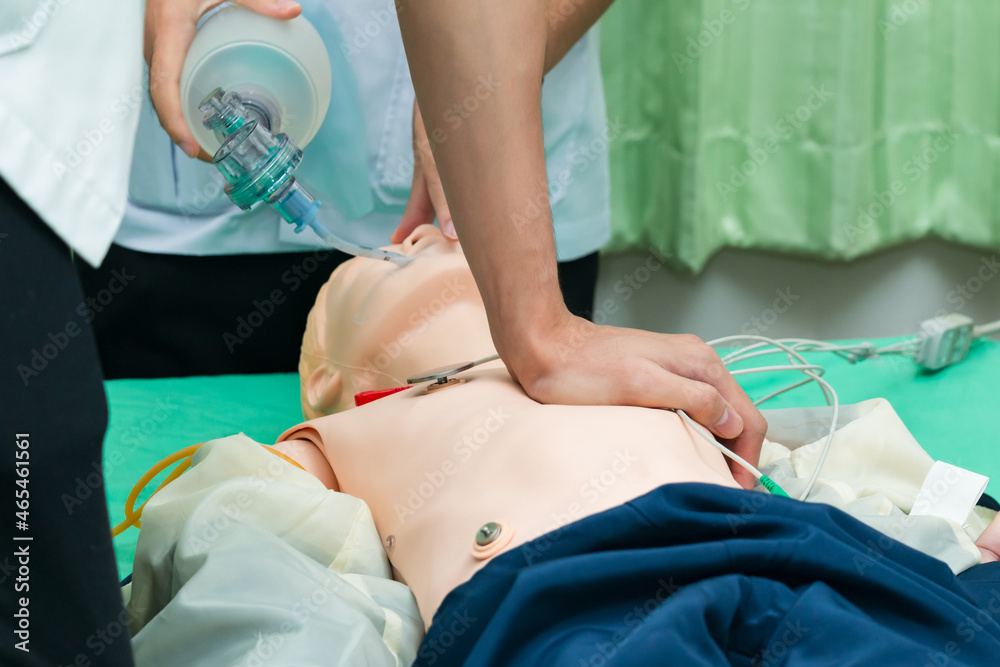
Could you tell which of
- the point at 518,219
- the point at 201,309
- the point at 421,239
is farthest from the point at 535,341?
the point at 201,309

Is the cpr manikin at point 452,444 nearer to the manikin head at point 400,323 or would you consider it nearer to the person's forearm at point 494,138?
the manikin head at point 400,323

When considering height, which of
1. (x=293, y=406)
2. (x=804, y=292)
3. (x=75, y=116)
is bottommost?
(x=804, y=292)

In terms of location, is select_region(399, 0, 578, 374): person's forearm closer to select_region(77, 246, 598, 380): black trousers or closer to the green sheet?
the green sheet

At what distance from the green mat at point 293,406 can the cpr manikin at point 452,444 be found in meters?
0.32

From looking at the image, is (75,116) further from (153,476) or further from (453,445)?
(153,476)

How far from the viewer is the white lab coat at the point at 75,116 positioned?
0.41m

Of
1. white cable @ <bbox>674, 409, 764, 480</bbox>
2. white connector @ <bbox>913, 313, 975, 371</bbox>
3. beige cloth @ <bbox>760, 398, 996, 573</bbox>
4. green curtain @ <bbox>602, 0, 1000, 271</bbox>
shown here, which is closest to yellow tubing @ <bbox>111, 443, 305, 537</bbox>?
white cable @ <bbox>674, 409, 764, 480</bbox>

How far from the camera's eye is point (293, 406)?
145 centimetres

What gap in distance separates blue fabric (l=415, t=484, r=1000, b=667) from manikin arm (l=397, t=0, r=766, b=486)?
0.19 m

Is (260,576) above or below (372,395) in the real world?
above

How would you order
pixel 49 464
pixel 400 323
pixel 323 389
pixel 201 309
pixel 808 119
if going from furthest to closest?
pixel 808 119 < pixel 201 309 < pixel 323 389 < pixel 400 323 < pixel 49 464

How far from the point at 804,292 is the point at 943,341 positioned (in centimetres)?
73

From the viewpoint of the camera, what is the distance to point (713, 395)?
0.78 m

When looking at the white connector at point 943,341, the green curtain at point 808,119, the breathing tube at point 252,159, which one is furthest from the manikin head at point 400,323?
the green curtain at point 808,119
